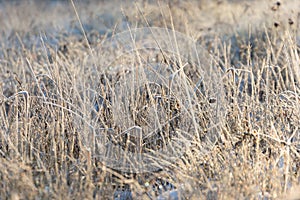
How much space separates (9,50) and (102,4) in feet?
10.4

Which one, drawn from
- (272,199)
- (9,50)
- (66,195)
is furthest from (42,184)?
(9,50)

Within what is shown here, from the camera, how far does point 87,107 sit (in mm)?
2477

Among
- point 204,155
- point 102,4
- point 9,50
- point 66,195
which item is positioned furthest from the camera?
point 102,4

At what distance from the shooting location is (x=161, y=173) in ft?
6.98

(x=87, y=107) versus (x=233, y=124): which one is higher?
(x=87, y=107)

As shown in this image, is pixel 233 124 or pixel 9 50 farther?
pixel 9 50

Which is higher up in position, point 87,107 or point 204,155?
point 87,107

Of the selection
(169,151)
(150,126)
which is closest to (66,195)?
(169,151)

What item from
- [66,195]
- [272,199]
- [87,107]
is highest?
[87,107]

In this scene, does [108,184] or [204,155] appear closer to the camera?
[108,184]

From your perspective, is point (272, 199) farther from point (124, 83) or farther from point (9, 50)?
point (9, 50)

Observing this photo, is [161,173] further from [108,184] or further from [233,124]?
[233,124]

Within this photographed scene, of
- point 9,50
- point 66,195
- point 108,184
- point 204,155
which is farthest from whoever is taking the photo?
point 9,50

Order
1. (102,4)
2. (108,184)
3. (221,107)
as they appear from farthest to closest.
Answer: (102,4) → (221,107) → (108,184)
